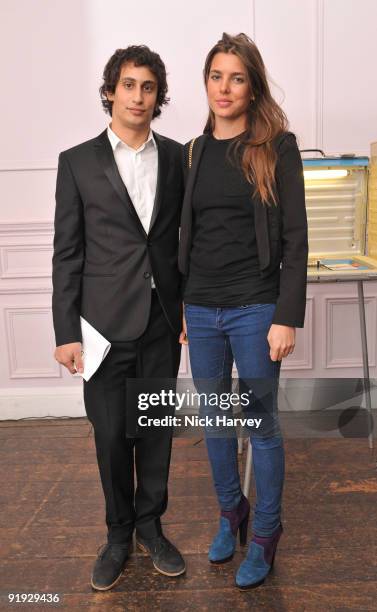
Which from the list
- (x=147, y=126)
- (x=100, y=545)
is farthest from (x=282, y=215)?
(x=100, y=545)

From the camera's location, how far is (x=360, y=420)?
10.4ft

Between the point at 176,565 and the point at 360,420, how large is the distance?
1.56m

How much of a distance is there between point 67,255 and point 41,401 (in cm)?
188

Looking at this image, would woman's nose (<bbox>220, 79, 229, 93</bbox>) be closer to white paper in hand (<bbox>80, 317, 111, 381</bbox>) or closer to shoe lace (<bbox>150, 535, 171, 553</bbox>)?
white paper in hand (<bbox>80, 317, 111, 381</bbox>)

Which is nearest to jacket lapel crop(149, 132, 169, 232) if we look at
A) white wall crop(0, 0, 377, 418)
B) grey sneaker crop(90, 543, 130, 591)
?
grey sneaker crop(90, 543, 130, 591)

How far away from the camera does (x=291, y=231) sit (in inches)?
67.2

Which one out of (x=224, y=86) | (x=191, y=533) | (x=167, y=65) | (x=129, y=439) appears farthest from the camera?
(x=167, y=65)

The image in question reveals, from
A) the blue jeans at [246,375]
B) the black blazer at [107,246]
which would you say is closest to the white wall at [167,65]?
the black blazer at [107,246]

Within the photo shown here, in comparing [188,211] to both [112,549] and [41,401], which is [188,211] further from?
[41,401]

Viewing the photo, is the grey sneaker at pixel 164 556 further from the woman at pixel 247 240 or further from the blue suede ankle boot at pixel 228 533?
the woman at pixel 247 240

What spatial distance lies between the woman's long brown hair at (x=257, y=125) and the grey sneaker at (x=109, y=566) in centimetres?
127

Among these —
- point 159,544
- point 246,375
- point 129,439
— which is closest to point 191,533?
point 159,544

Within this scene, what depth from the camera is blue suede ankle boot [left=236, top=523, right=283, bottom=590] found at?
1871mm

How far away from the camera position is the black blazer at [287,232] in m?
1.68
